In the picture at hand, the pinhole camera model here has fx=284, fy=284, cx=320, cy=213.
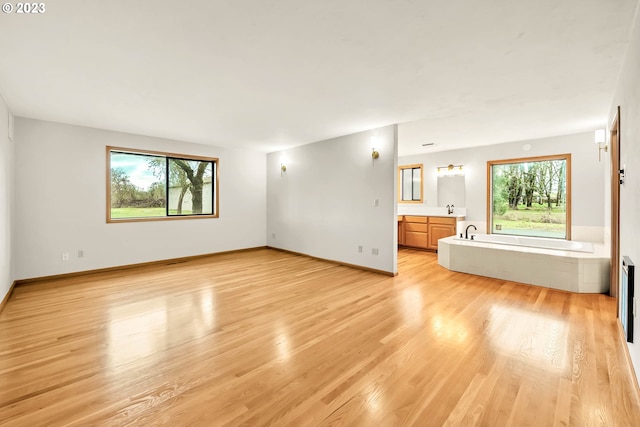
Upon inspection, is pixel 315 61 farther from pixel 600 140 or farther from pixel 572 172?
pixel 572 172

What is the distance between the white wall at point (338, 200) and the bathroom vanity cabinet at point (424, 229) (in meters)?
2.41

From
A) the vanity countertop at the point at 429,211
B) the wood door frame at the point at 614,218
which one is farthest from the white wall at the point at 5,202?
the vanity countertop at the point at 429,211

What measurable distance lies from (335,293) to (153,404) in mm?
2359

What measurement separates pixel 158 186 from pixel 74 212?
1.38 metres

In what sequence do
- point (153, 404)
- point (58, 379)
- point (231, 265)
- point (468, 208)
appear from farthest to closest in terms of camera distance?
point (468, 208), point (231, 265), point (58, 379), point (153, 404)

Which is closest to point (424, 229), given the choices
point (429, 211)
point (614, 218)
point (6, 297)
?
point (429, 211)

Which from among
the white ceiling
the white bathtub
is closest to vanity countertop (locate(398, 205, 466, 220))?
the white bathtub

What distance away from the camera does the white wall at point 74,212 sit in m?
4.13

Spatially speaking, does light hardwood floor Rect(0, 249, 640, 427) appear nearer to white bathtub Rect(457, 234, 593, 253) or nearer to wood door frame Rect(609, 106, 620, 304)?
wood door frame Rect(609, 106, 620, 304)

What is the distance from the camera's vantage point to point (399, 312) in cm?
306

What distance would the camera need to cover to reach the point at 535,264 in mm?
4051

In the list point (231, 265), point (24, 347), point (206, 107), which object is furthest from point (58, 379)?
point (231, 265)

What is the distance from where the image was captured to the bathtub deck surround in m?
3.69

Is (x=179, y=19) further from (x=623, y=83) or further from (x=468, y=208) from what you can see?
(x=468, y=208)
